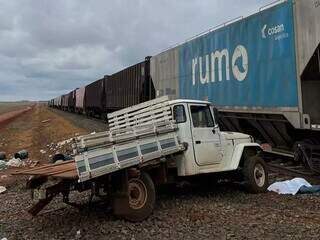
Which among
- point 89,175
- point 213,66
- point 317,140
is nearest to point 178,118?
point 89,175

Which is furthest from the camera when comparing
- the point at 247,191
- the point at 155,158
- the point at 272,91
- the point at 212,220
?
the point at 272,91

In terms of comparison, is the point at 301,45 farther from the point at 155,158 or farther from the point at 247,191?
the point at 155,158

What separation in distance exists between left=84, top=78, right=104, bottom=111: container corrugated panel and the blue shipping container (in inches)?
893

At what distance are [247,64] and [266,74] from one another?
3.44 ft

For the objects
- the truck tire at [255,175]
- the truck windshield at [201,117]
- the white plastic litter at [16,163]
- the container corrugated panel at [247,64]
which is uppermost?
the container corrugated panel at [247,64]

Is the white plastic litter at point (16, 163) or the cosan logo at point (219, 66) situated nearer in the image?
the cosan logo at point (219, 66)

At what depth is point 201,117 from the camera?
388 inches

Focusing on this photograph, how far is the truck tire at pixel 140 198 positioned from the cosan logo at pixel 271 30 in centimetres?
588

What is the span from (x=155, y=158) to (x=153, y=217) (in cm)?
100

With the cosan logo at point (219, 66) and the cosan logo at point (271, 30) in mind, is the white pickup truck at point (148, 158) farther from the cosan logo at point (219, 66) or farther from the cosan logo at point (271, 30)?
the cosan logo at point (219, 66)

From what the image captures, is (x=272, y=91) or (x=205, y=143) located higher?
(x=272, y=91)

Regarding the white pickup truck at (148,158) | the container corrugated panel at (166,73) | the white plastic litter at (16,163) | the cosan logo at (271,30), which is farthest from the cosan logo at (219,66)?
the white plastic litter at (16,163)

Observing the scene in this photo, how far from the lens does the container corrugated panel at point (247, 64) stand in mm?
12250

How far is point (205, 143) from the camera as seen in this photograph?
9695 mm
